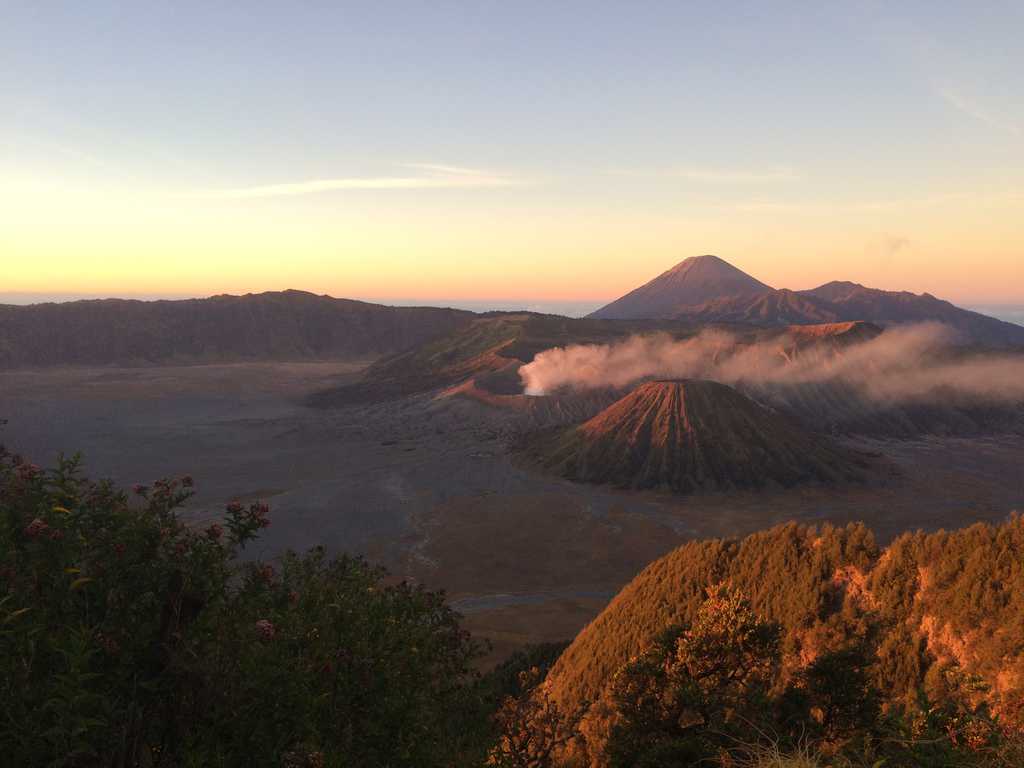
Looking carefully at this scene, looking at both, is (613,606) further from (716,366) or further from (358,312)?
(358,312)

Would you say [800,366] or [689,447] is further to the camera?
[800,366]

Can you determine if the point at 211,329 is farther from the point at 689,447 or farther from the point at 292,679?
the point at 292,679

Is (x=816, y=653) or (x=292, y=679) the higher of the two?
(x=292, y=679)

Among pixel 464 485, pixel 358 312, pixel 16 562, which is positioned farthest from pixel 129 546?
pixel 358 312

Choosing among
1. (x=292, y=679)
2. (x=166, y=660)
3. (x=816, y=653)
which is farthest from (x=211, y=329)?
(x=292, y=679)

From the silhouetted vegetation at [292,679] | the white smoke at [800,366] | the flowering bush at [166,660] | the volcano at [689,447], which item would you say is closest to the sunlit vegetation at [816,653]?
the silhouetted vegetation at [292,679]
